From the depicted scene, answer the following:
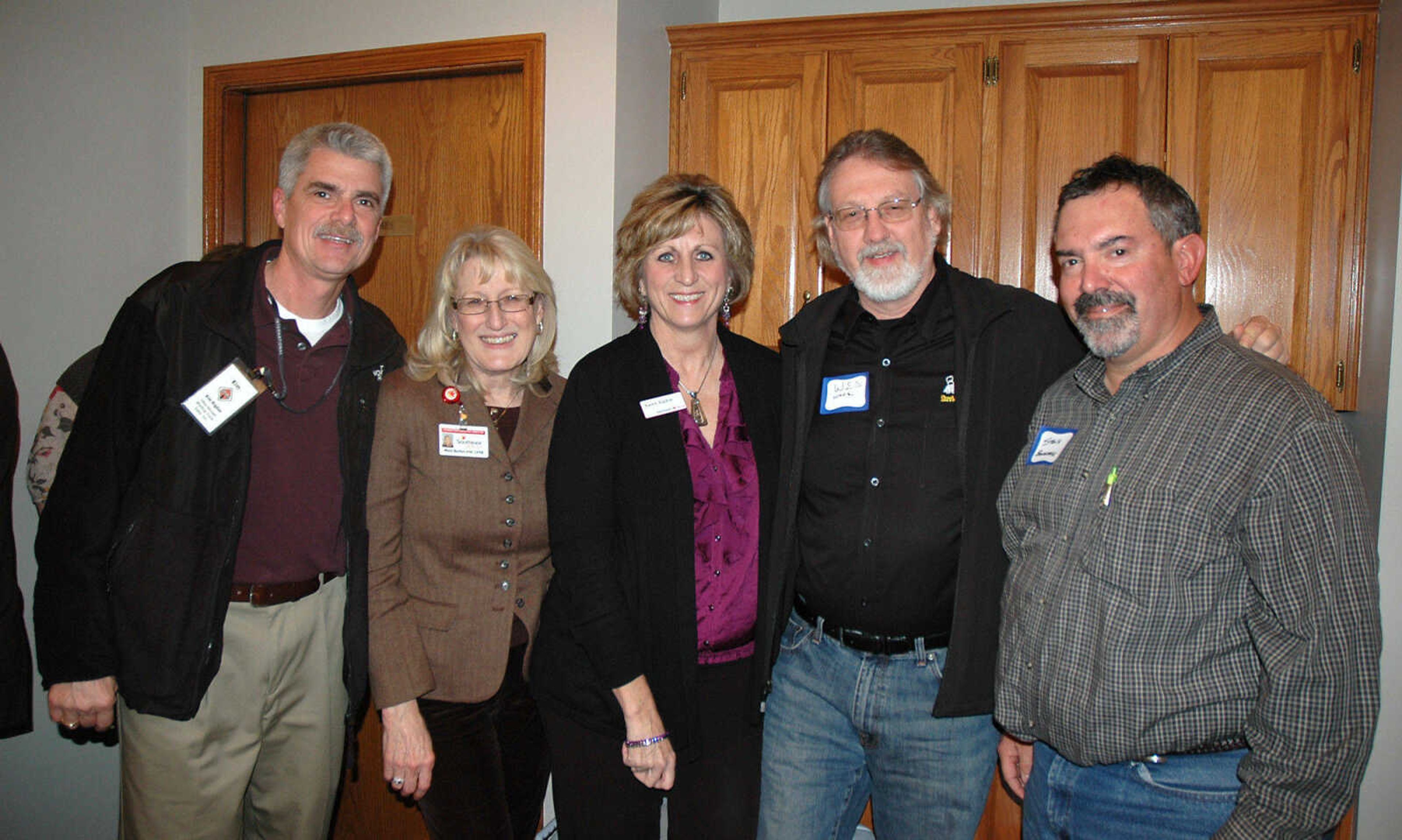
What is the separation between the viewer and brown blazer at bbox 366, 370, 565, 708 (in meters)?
1.77

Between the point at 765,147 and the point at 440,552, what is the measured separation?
1.81 metres

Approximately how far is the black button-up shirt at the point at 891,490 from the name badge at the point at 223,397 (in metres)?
1.24

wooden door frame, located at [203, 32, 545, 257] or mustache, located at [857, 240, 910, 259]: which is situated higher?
wooden door frame, located at [203, 32, 545, 257]

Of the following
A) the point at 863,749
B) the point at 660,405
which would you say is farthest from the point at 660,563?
the point at 863,749

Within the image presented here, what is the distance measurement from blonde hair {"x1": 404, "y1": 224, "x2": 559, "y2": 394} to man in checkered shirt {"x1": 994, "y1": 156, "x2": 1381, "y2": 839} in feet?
3.76

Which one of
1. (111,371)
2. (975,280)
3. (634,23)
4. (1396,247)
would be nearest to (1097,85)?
(1396,247)

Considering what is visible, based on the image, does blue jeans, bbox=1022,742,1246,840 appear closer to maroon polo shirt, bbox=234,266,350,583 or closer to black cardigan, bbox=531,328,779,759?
black cardigan, bbox=531,328,779,759

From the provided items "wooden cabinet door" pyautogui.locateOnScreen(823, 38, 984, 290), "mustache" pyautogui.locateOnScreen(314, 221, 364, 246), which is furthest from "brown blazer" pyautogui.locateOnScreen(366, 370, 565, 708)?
"wooden cabinet door" pyautogui.locateOnScreen(823, 38, 984, 290)

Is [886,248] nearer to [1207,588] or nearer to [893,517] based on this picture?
[893,517]

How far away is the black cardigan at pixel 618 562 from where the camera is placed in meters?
1.66

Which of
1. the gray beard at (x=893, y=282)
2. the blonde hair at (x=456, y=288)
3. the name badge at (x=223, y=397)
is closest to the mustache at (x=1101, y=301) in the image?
the gray beard at (x=893, y=282)

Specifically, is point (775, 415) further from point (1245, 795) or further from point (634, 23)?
point (634, 23)

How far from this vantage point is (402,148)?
9.77ft

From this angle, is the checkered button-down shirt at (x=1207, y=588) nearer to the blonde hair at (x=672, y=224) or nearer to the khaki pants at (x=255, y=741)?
the blonde hair at (x=672, y=224)
